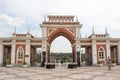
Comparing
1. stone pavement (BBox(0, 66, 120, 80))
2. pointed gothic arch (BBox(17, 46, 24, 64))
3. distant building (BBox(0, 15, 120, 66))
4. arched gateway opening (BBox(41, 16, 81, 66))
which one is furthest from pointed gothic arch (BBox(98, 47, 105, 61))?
pointed gothic arch (BBox(17, 46, 24, 64))

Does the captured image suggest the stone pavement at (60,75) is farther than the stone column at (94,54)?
No

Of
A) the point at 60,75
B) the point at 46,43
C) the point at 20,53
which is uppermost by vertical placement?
the point at 46,43

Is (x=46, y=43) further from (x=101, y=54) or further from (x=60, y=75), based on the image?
(x=60, y=75)

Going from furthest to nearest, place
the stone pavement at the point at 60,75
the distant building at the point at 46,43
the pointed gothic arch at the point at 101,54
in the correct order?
the pointed gothic arch at the point at 101,54
the distant building at the point at 46,43
the stone pavement at the point at 60,75

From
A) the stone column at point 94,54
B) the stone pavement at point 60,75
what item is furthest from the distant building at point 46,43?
the stone pavement at point 60,75

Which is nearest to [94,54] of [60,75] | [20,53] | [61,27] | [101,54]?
[101,54]

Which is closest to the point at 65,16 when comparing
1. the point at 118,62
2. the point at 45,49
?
the point at 45,49

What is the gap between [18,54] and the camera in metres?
30.5

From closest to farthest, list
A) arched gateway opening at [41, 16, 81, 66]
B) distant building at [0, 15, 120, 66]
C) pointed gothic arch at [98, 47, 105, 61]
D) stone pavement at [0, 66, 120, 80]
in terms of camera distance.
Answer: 1. stone pavement at [0, 66, 120, 80]
2. distant building at [0, 15, 120, 66]
3. pointed gothic arch at [98, 47, 105, 61]
4. arched gateway opening at [41, 16, 81, 66]

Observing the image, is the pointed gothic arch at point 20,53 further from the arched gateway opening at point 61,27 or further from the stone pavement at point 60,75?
the stone pavement at point 60,75

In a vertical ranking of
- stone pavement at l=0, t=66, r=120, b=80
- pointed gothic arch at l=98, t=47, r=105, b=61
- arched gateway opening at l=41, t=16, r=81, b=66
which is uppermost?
arched gateway opening at l=41, t=16, r=81, b=66

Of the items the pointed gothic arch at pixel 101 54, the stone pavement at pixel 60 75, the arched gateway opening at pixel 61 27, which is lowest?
the stone pavement at pixel 60 75

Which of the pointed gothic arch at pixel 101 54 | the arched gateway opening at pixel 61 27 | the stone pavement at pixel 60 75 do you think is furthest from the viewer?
the arched gateway opening at pixel 61 27

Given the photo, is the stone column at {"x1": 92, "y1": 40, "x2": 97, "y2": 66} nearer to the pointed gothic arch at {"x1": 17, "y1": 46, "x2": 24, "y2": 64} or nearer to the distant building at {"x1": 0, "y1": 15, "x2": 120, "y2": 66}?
the distant building at {"x1": 0, "y1": 15, "x2": 120, "y2": 66}
